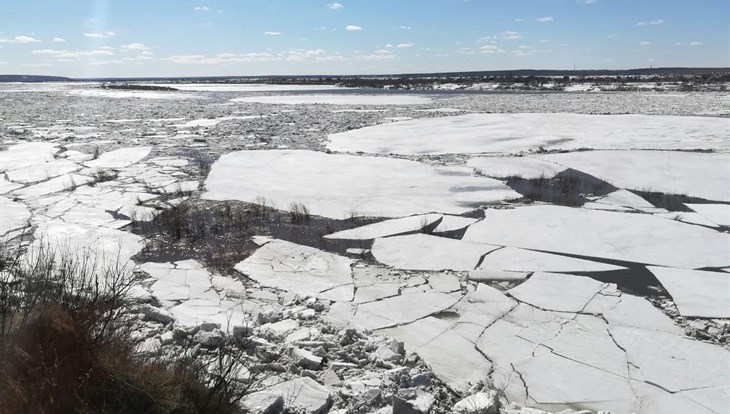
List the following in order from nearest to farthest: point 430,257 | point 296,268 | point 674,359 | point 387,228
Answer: point 674,359 → point 296,268 → point 430,257 → point 387,228

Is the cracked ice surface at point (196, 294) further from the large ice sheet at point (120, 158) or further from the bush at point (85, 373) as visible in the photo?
the large ice sheet at point (120, 158)

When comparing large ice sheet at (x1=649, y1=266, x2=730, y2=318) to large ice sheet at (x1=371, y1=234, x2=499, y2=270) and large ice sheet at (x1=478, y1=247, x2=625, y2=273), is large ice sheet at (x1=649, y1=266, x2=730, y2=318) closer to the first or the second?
large ice sheet at (x1=478, y1=247, x2=625, y2=273)

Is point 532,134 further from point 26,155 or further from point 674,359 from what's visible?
point 26,155

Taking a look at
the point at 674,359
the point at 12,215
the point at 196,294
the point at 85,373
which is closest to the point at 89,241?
the point at 12,215

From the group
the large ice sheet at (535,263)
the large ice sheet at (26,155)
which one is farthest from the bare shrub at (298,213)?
the large ice sheet at (26,155)

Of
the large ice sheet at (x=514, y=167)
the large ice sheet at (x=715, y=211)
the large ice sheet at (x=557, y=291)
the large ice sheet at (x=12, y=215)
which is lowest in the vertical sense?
the large ice sheet at (x=557, y=291)

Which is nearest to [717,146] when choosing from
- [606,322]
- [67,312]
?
[606,322]

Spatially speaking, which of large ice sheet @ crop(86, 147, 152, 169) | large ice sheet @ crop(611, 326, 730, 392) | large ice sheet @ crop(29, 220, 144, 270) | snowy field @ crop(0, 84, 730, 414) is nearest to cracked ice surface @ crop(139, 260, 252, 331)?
snowy field @ crop(0, 84, 730, 414)
